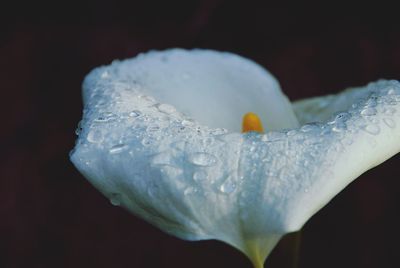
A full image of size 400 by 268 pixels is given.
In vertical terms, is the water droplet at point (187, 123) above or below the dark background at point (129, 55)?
above

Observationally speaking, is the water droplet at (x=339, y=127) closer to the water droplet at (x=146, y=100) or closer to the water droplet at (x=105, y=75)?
the water droplet at (x=146, y=100)

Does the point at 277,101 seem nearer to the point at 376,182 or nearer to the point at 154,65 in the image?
the point at 154,65

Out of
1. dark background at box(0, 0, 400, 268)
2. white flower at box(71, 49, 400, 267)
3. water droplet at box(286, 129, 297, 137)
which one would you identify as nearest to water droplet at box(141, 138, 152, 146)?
white flower at box(71, 49, 400, 267)

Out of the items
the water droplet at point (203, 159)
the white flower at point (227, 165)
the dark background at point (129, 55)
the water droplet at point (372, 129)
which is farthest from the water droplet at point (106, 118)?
the dark background at point (129, 55)

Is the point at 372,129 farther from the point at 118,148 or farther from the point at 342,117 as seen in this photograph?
the point at 118,148

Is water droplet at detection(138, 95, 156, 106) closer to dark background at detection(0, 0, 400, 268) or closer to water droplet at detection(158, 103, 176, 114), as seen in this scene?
water droplet at detection(158, 103, 176, 114)

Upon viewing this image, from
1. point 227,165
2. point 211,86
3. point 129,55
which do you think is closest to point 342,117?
point 227,165
